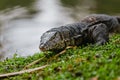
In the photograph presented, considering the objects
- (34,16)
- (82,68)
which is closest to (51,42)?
(82,68)

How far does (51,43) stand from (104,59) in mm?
1727

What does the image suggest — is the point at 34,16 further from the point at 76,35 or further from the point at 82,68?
the point at 82,68

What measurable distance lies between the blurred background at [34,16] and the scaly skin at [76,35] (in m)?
2.70

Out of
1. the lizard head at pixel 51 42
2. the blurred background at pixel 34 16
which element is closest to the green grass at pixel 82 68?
the lizard head at pixel 51 42

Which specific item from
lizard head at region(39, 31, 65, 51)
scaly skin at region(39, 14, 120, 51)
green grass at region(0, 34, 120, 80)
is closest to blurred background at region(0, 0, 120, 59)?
scaly skin at region(39, 14, 120, 51)

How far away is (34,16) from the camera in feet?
47.5

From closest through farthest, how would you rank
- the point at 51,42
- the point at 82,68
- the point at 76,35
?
the point at 82,68 → the point at 51,42 → the point at 76,35

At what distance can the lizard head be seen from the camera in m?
6.59

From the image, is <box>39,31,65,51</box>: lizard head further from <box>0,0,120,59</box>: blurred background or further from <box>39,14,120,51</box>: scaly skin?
<box>0,0,120,59</box>: blurred background

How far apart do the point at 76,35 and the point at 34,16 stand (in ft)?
24.0

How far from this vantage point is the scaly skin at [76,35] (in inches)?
266

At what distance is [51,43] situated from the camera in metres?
6.70

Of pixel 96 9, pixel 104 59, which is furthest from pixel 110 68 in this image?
pixel 96 9

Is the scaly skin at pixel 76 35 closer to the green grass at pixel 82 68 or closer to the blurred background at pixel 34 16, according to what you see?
→ the green grass at pixel 82 68
